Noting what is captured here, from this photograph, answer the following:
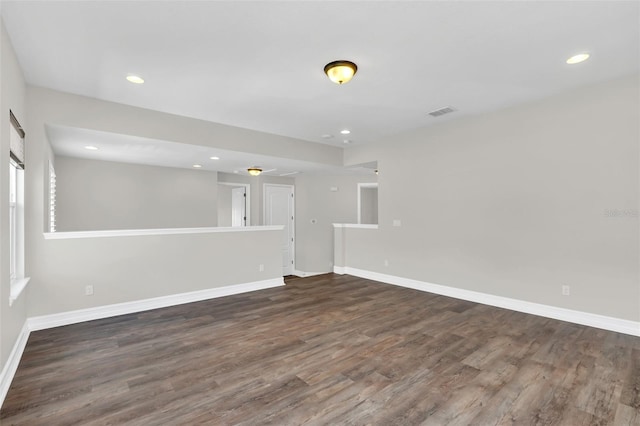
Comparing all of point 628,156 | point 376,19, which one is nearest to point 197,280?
point 376,19

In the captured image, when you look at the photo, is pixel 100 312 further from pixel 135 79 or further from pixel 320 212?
pixel 320 212

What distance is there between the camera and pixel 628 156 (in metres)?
3.40

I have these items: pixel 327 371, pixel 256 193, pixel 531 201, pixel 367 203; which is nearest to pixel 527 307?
pixel 531 201

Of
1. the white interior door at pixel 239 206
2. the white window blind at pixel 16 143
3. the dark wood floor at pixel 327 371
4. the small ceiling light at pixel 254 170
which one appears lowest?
the dark wood floor at pixel 327 371

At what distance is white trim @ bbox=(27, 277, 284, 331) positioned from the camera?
3.64 meters

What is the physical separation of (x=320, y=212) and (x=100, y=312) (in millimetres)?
5424


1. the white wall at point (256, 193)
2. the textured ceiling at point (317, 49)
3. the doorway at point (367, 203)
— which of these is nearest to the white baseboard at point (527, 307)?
the doorway at point (367, 203)


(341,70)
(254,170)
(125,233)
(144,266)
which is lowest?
(144,266)

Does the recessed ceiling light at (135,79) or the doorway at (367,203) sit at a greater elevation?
the recessed ceiling light at (135,79)

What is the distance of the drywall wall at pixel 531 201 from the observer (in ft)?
11.4

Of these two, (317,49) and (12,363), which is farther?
(317,49)

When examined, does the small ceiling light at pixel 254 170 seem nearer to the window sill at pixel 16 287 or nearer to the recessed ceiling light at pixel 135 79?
the recessed ceiling light at pixel 135 79

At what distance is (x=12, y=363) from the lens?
102 inches

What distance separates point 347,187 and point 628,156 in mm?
5341
